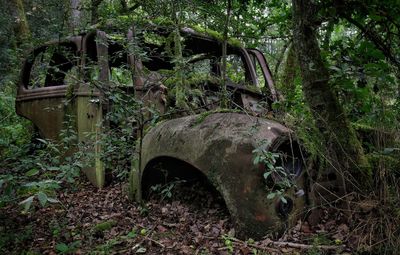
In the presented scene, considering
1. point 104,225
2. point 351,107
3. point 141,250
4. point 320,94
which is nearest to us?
point 141,250

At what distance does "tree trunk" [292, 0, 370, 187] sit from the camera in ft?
8.67

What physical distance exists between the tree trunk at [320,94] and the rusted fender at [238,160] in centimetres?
33

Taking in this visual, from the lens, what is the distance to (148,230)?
9.51ft

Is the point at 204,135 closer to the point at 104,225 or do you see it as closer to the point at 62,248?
the point at 104,225

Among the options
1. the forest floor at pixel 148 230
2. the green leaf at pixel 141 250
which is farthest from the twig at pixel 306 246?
the green leaf at pixel 141 250

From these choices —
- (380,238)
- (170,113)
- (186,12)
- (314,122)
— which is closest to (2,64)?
(186,12)

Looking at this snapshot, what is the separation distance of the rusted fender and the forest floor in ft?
0.43

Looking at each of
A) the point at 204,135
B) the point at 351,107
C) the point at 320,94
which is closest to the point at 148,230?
the point at 204,135

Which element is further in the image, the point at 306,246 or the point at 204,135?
the point at 204,135

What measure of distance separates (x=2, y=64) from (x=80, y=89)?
718 centimetres

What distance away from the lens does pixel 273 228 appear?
2.42 meters

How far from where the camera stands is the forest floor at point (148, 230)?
242 centimetres

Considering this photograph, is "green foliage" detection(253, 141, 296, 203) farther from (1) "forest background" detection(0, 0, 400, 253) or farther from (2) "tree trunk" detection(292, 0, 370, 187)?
(2) "tree trunk" detection(292, 0, 370, 187)

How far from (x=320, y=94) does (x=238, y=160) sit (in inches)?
31.1
